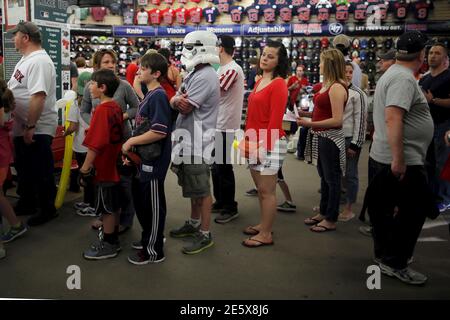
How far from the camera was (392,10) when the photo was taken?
11273 millimetres

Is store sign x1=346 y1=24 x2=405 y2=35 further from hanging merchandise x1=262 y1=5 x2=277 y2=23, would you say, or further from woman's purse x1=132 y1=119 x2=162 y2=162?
woman's purse x1=132 y1=119 x2=162 y2=162

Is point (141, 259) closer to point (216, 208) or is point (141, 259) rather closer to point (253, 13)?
point (216, 208)

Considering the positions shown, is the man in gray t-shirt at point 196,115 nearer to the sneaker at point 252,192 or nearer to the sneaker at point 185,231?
the sneaker at point 185,231

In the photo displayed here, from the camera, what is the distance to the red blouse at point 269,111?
113 inches

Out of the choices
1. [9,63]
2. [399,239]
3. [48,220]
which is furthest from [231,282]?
[9,63]

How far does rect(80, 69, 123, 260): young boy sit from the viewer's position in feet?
9.09

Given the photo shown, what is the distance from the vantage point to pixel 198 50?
9.50 feet

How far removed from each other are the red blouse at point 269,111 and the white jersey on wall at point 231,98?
60cm

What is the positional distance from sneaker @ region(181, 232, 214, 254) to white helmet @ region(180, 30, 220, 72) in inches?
49.5

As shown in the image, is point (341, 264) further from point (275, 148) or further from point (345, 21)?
point (345, 21)

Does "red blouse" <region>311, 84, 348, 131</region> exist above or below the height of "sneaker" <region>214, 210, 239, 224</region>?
above

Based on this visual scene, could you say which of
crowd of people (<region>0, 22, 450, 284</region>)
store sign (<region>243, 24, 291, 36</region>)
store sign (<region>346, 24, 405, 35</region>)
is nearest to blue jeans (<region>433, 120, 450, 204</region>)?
crowd of people (<region>0, 22, 450, 284</region>)

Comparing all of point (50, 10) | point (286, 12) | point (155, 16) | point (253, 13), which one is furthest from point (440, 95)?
point (155, 16)

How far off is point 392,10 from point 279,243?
10.2m
